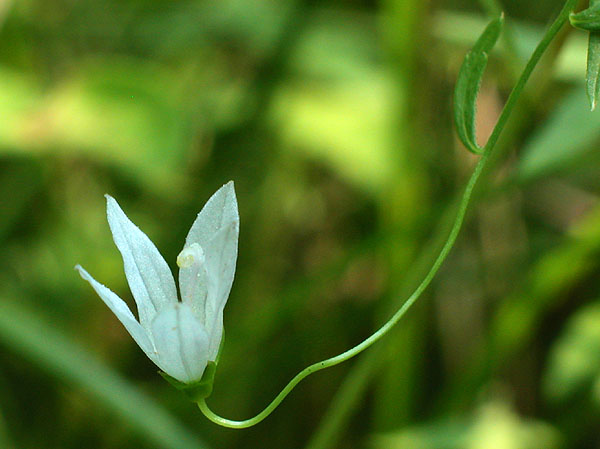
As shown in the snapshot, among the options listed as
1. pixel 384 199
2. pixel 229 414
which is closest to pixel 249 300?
pixel 229 414

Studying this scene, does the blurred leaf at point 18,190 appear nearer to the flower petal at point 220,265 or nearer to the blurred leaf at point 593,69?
the flower petal at point 220,265

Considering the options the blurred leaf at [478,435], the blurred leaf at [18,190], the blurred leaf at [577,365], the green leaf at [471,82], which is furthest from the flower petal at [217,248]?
the blurred leaf at [18,190]

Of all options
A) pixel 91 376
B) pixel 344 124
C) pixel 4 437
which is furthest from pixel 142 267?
pixel 344 124

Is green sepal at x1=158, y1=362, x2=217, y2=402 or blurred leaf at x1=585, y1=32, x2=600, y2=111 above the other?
blurred leaf at x1=585, y1=32, x2=600, y2=111

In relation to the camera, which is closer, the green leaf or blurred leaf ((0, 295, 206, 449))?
the green leaf

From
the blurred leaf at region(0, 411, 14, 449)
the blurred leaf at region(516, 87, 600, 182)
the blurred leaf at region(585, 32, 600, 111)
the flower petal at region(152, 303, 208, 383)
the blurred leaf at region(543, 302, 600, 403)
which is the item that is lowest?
the blurred leaf at region(0, 411, 14, 449)

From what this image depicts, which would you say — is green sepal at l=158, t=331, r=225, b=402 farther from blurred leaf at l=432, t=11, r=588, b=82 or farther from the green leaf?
blurred leaf at l=432, t=11, r=588, b=82

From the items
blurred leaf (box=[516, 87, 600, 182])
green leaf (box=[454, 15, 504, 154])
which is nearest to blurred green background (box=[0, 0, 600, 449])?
blurred leaf (box=[516, 87, 600, 182])

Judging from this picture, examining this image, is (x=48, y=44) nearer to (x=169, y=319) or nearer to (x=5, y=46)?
(x=5, y=46)

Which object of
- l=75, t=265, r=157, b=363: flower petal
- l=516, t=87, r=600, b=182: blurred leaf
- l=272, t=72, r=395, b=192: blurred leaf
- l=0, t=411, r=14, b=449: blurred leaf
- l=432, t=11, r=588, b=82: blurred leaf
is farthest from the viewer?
l=272, t=72, r=395, b=192: blurred leaf
